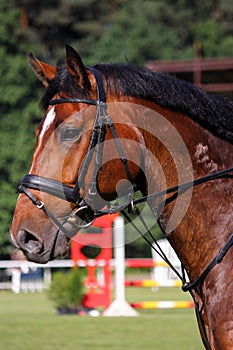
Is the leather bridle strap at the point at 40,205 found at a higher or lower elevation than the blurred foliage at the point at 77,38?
lower

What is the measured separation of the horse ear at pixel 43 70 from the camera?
3867 mm

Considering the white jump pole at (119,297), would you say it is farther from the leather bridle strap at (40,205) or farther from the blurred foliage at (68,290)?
the leather bridle strap at (40,205)

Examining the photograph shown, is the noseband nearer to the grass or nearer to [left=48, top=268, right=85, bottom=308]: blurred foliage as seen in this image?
the grass

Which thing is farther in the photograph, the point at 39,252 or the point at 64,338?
the point at 64,338

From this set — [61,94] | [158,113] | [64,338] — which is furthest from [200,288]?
[64,338]

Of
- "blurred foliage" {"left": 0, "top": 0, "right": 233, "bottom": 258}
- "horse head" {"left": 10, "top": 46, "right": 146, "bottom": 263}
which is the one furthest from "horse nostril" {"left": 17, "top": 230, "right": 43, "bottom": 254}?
"blurred foliage" {"left": 0, "top": 0, "right": 233, "bottom": 258}

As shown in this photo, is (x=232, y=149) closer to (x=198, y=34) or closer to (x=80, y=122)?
(x=80, y=122)

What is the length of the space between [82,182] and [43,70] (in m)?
0.62

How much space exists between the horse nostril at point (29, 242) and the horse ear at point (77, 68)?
0.73m

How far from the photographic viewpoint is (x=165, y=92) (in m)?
3.83

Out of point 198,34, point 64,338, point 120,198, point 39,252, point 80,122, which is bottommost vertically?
point 64,338

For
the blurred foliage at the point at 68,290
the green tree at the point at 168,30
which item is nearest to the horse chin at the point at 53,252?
the blurred foliage at the point at 68,290

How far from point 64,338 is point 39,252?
671 cm

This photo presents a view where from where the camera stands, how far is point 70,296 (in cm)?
1347
